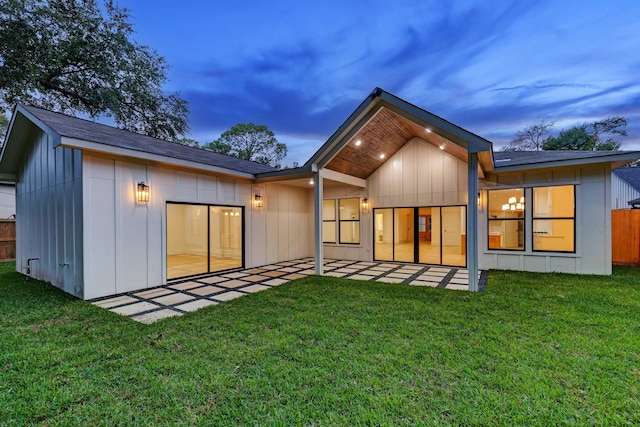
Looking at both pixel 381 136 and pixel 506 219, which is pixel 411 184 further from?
pixel 506 219

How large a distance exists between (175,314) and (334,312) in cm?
238

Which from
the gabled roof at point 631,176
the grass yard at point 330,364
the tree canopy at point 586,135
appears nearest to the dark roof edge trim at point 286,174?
the grass yard at point 330,364

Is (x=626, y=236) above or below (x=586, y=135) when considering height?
below

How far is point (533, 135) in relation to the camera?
2238 centimetres

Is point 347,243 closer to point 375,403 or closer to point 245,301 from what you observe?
point 245,301

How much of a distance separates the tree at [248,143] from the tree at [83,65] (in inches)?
324

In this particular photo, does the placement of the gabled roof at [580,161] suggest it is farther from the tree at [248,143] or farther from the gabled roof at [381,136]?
the tree at [248,143]

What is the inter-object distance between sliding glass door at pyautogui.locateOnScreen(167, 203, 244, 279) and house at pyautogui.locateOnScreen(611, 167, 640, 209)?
18.0m

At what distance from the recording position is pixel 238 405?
205 cm

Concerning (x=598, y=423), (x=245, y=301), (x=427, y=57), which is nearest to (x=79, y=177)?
(x=245, y=301)

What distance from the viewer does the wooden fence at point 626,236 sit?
779cm

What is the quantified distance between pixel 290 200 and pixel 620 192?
17.8 meters

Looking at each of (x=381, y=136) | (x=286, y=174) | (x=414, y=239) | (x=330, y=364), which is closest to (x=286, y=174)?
(x=286, y=174)

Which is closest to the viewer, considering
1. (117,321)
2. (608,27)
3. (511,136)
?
(117,321)
